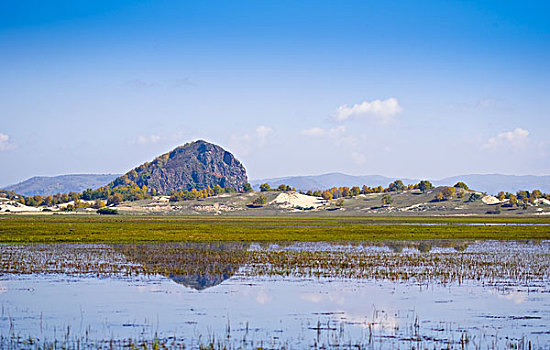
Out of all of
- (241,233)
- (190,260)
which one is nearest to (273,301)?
(190,260)

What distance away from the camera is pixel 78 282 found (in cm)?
3238

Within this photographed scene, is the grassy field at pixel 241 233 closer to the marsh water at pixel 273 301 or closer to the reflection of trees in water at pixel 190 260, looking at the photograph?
the reflection of trees in water at pixel 190 260

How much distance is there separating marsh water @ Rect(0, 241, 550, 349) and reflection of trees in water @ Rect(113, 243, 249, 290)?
0.13 meters

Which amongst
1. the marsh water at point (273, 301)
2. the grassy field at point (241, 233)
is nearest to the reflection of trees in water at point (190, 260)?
the marsh water at point (273, 301)

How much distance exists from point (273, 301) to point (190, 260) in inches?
638

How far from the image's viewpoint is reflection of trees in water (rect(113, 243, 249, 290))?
34156 mm

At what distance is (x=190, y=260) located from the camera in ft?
139

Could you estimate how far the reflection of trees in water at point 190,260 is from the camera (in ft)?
112

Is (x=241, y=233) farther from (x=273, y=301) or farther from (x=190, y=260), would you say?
(x=273, y=301)

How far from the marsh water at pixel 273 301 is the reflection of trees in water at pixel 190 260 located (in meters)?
0.13

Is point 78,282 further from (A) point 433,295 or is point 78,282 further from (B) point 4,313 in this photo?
(A) point 433,295

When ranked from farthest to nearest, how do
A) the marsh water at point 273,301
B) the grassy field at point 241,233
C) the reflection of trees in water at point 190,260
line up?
the grassy field at point 241,233 → the reflection of trees in water at point 190,260 → the marsh water at point 273,301

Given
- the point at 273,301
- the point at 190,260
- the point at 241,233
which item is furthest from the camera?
the point at 241,233

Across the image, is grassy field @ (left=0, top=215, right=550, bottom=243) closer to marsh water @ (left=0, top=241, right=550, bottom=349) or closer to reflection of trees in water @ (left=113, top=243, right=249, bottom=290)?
reflection of trees in water @ (left=113, top=243, right=249, bottom=290)
